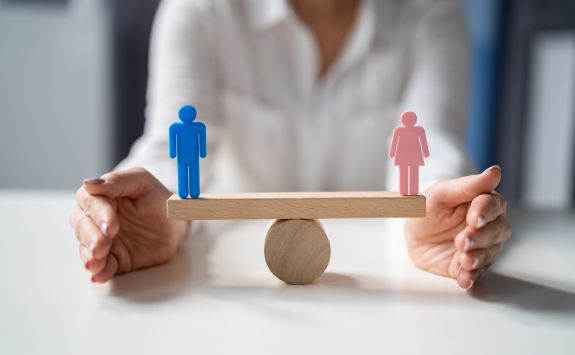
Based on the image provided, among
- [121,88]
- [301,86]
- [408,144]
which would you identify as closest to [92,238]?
[408,144]

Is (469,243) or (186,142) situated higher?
(186,142)

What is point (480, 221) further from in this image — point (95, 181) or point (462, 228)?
point (95, 181)

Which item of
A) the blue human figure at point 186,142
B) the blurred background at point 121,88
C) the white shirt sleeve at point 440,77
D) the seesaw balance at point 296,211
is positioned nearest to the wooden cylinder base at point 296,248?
the seesaw balance at point 296,211

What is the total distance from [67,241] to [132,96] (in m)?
1.63

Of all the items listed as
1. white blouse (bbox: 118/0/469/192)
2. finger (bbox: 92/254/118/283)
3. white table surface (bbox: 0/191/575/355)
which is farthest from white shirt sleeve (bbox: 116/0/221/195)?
finger (bbox: 92/254/118/283)

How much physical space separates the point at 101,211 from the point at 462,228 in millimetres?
551

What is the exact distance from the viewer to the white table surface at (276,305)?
633mm

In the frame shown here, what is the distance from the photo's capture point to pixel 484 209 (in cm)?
76

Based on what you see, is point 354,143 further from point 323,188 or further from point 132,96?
point 132,96

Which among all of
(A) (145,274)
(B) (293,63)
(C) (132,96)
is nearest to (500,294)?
(A) (145,274)

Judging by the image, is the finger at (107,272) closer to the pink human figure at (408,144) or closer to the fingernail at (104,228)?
the fingernail at (104,228)

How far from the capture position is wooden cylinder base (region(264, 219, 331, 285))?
2.70ft

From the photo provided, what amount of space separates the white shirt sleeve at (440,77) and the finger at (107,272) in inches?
27.0

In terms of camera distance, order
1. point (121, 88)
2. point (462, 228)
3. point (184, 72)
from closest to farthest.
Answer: point (462, 228)
point (184, 72)
point (121, 88)
